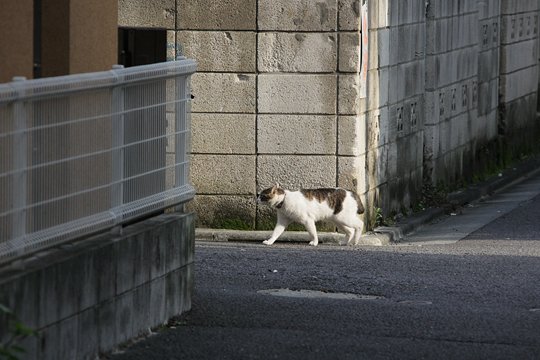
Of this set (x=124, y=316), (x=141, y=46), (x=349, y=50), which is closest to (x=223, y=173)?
(x=141, y=46)

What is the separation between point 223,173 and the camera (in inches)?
673

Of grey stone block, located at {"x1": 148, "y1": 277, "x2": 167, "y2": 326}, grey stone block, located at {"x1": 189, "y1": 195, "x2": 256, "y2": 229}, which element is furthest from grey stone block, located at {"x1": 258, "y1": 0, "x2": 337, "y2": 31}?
grey stone block, located at {"x1": 148, "y1": 277, "x2": 167, "y2": 326}

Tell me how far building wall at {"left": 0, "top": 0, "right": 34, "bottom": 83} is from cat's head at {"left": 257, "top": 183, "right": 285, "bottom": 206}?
575 cm

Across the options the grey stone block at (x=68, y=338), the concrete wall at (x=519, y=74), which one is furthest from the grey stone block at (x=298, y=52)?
the concrete wall at (x=519, y=74)

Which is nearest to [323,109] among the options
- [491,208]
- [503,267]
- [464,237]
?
[464,237]

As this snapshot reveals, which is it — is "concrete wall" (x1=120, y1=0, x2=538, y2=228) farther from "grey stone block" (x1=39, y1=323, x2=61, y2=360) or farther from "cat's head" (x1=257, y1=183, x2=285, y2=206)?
"grey stone block" (x1=39, y1=323, x2=61, y2=360)

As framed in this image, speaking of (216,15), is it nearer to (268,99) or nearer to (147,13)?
(147,13)

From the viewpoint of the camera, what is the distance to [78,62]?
37.8ft

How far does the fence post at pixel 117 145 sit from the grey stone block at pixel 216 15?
8.02 metres

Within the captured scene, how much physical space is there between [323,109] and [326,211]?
133 centimetres

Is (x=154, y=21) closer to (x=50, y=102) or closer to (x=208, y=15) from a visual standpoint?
(x=208, y=15)

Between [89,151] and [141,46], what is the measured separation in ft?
30.8

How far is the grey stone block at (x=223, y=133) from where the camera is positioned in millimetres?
16984

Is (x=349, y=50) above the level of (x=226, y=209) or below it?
above
